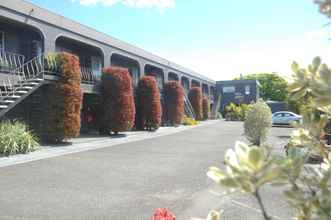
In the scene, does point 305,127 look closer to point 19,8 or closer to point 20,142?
point 20,142

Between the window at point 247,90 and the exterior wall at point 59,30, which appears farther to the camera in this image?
the window at point 247,90

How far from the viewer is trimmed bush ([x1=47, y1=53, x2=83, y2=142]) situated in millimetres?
14875

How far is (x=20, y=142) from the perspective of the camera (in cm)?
1261

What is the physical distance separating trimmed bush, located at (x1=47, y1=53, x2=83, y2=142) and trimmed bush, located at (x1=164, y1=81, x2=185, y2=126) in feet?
45.3

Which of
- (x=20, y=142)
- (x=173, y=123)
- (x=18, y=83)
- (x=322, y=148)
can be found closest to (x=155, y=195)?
(x=322, y=148)

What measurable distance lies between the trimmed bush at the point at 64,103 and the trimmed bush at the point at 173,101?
543 inches

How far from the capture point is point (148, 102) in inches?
923

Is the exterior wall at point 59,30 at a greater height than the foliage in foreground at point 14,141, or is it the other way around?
the exterior wall at point 59,30

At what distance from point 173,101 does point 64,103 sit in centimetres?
1464

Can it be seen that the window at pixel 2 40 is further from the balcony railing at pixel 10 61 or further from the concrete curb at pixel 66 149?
the concrete curb at pixel 66 149

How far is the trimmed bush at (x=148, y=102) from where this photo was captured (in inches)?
923

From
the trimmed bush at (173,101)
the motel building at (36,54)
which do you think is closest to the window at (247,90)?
the trimmed bush at (173,101)

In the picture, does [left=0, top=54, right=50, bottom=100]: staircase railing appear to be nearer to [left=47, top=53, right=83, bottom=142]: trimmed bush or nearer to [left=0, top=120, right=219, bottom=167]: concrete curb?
[left=47, top=53, right=83, bottom=142]: trimmed bush

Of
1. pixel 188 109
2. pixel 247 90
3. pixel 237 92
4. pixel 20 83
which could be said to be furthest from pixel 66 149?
pixel 247 90
